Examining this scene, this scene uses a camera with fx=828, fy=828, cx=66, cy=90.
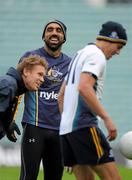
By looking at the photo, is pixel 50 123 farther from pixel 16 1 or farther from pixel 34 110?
pixel 16 1

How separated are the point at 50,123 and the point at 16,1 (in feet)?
45.8

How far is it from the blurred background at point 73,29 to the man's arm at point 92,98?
15433mm

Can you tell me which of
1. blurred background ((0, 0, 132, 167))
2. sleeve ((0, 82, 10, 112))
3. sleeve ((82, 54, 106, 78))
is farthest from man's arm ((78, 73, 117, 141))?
blurred background ((0, 0, 132, 167))

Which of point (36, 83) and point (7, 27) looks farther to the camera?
point (7, 27)

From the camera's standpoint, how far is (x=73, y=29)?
2322 cm

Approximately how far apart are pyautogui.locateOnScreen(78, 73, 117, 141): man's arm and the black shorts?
256mm

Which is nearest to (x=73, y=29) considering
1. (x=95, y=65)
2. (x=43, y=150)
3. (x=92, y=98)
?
(x=43, y=150)

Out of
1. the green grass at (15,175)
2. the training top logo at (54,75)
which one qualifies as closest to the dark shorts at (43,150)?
the training top logo at (54,75)

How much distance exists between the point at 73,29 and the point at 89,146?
52.2ft

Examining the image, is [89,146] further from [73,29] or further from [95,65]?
[73,29]

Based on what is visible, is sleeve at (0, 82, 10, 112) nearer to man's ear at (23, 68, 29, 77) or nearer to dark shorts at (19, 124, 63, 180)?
man's ear at (23, 68, 29, 77)

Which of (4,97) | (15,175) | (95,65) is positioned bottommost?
(15,175)

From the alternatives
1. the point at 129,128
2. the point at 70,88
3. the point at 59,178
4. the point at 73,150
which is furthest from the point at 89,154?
the point at 129,128

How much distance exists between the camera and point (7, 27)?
22828 millimetres
